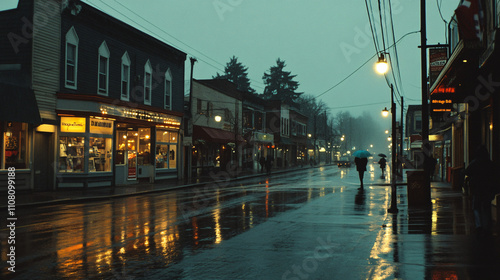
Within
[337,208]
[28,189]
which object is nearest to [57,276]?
[337,208]

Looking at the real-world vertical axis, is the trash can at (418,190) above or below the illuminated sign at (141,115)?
below

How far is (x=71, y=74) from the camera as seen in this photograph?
23.8 m

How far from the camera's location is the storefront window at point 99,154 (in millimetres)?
24984

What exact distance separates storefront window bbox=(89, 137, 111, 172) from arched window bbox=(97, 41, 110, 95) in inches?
106

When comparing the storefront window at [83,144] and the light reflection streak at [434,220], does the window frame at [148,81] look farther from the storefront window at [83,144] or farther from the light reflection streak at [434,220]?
the light reflection streak at [434,220]

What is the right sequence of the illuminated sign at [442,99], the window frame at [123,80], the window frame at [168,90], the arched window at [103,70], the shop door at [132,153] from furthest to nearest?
the window frame at [168,90], the shop door at [132,153], the window frame at [123,80], the arched window at [103,70], the illuminated sign at [442,99]

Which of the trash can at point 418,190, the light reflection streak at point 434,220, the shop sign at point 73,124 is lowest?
the light reflection streak at point 434,220

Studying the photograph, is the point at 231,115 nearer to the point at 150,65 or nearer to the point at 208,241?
the point at 150,65

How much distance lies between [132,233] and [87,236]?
38.2 inches

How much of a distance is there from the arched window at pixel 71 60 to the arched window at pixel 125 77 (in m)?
4.18

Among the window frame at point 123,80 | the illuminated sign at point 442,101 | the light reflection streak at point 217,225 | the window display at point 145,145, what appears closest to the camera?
the light reflection streak at point 217,225

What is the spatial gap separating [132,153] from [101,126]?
15.4 feet

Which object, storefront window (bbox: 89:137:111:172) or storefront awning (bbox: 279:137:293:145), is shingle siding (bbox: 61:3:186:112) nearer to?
storefront window (bbox: 89:137:111:172)

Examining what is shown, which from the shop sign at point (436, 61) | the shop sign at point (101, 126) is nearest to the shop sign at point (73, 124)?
the shop sign at point (101, 126)
